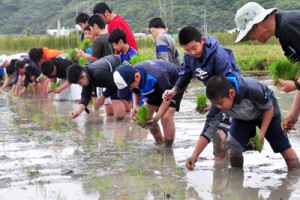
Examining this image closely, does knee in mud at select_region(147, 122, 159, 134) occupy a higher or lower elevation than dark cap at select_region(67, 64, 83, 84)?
lower

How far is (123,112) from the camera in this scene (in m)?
8.98

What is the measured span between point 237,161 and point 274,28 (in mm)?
1824

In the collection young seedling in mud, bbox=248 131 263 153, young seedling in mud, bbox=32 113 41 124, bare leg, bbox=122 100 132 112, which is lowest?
young seedling in mud, bbox=32 113 41 124

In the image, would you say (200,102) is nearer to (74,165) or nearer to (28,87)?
(74,165)

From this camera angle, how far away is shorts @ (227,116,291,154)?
5410 millimetres

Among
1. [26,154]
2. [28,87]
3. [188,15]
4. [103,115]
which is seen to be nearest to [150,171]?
[26,154]

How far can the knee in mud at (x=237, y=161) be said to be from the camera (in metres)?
5.67

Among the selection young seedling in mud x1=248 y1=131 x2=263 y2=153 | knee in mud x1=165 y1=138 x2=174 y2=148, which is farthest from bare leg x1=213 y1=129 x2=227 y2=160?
knee in mud x1=165 y1=138 x2=174 y2=148

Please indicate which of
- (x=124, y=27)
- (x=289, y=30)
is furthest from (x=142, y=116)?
(x=124, y=27)

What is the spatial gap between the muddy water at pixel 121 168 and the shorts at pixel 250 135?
23 centimetres

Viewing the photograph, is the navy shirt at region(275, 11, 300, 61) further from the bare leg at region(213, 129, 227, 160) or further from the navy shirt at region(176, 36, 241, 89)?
the bare leg at region(213, 129, 227, 160)

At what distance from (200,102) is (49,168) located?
1600 mm

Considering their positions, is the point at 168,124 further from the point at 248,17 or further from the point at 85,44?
the point at 85,44

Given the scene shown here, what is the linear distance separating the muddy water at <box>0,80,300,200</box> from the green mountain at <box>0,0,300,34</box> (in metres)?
46.6
